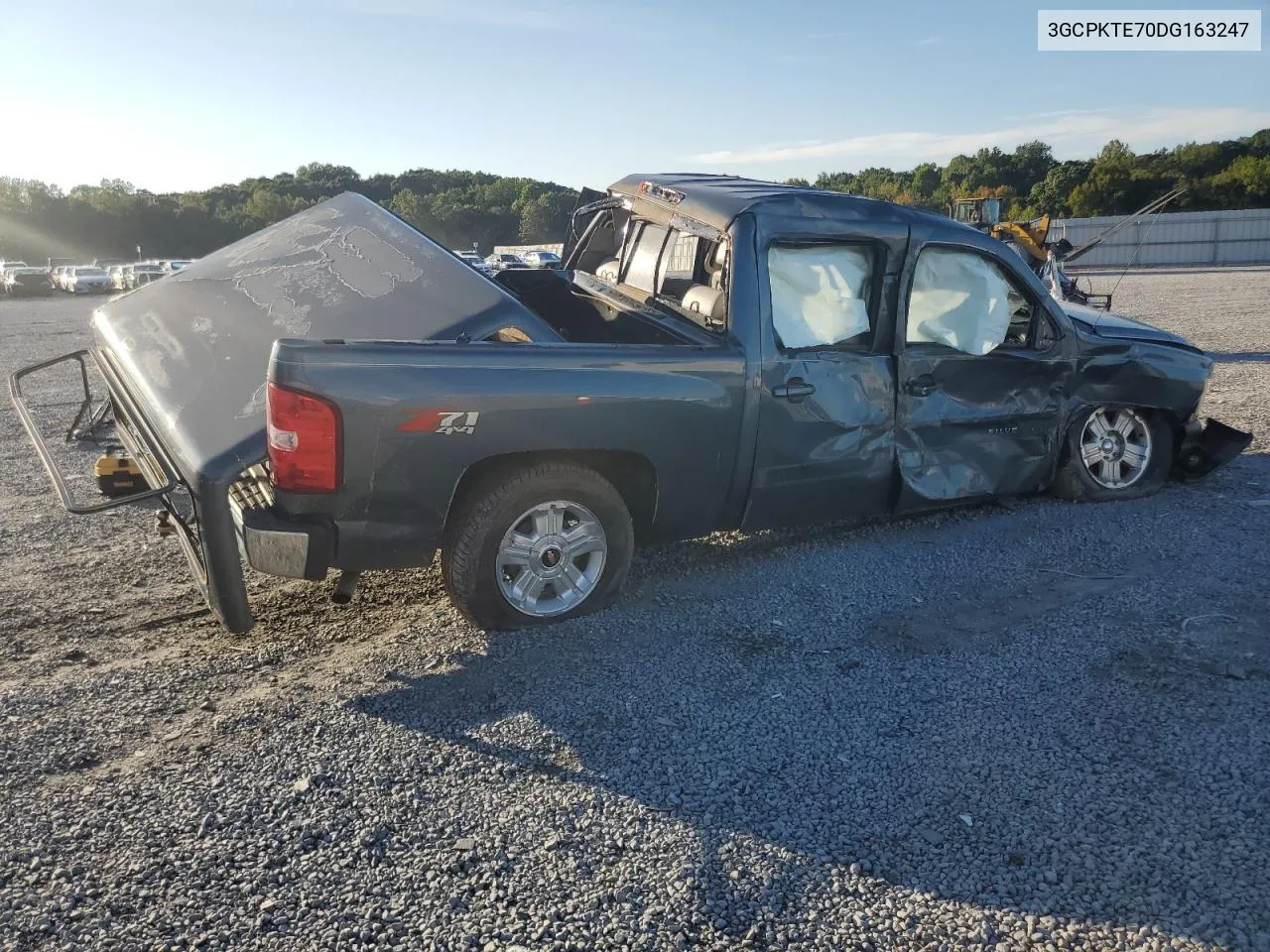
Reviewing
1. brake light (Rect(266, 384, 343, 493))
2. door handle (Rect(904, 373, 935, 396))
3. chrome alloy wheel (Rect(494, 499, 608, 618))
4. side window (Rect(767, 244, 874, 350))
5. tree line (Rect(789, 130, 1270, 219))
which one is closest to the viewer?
brake light (Rect(266, 384, 343, 493))

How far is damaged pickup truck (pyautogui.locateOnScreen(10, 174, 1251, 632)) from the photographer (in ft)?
12.6

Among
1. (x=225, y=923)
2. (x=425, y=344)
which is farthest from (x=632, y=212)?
(x=225, y=923)

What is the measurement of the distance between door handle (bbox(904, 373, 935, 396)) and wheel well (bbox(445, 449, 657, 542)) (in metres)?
1.57

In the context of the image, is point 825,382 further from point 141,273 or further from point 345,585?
point 141,273

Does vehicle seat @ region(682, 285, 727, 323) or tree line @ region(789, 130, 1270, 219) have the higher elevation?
→ tree line @ region(789, 130, 1270, 219)

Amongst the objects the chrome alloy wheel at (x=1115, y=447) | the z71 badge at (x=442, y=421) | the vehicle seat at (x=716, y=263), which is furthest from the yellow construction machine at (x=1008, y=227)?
the z71 badge at (x=442, y=421)

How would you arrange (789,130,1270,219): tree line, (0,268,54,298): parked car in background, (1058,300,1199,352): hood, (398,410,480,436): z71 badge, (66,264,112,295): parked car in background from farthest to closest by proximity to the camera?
(789,130,1270,219): tree line
(66,264,112,295): parked car in background
(0,268,54,298): parked car in background
(1058,300,1199,352): hood
(398,410,480,436): z71 badge

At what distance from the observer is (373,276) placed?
15.8 ft

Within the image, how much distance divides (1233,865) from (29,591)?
5.28m

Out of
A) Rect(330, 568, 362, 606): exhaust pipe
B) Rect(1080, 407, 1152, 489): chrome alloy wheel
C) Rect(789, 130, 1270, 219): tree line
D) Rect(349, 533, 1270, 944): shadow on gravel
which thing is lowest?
Rect(349, 533, 1270, 944): shadow on gravel

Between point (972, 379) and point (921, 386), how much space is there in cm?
Answer: 42

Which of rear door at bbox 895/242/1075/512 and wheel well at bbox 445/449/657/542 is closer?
wheel well at bbox 445/449/657/542

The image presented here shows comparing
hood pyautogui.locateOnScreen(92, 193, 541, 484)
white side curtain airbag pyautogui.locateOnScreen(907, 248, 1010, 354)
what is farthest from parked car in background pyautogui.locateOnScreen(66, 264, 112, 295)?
white side curtain airbag pyautogui.locateOnScreen(907, 248, 1010, 354)

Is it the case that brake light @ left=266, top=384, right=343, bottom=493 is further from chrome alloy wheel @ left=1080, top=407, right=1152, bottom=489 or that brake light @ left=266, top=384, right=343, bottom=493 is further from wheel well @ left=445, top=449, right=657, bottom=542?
chrome alloy wheel @ left=1080, top=407, right=1152, bottom=489
